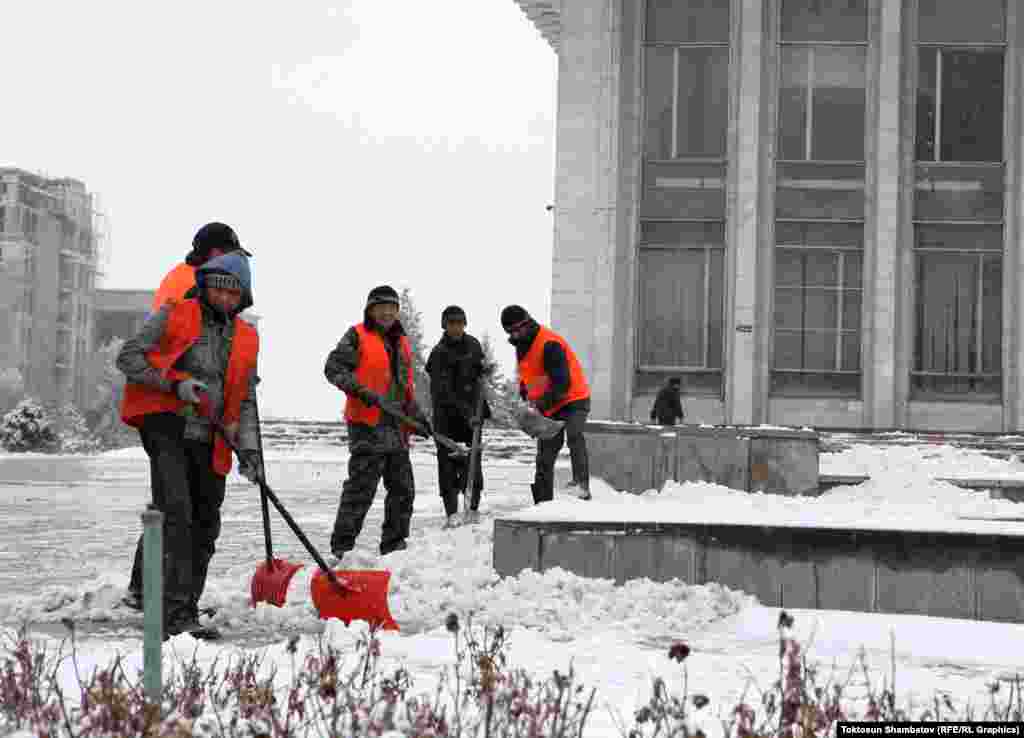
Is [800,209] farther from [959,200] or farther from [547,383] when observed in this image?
[547,383]

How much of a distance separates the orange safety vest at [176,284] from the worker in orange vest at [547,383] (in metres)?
4.50

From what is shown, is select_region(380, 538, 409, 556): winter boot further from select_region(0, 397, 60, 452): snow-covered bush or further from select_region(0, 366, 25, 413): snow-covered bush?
select_region(0, 366, 25, 413): snow-covered bush

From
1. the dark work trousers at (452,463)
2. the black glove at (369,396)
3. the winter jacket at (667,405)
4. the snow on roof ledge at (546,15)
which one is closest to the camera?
the black glove at (369,396)

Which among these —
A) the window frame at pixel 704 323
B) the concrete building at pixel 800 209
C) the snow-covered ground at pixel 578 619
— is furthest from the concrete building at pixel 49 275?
the snow-covered ground at pixel 578 619

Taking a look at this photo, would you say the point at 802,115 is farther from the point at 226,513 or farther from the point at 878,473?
the point at 226,513

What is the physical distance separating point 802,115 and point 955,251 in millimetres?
3657

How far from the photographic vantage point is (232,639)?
7.22 metres

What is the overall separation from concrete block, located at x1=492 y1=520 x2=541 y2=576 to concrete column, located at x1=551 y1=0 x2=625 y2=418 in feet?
69.6

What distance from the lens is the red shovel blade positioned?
7809 millimetres

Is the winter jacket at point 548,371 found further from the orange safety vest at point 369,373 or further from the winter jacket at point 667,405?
the winter jacket at point 667,405

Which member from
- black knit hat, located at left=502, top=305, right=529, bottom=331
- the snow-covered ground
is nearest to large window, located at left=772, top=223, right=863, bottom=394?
the snow-covered ground

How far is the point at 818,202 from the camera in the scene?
1186 inches

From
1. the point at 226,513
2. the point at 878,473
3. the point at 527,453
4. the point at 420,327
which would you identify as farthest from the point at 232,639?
the point at 420,327

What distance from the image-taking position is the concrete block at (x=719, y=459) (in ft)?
50.2
